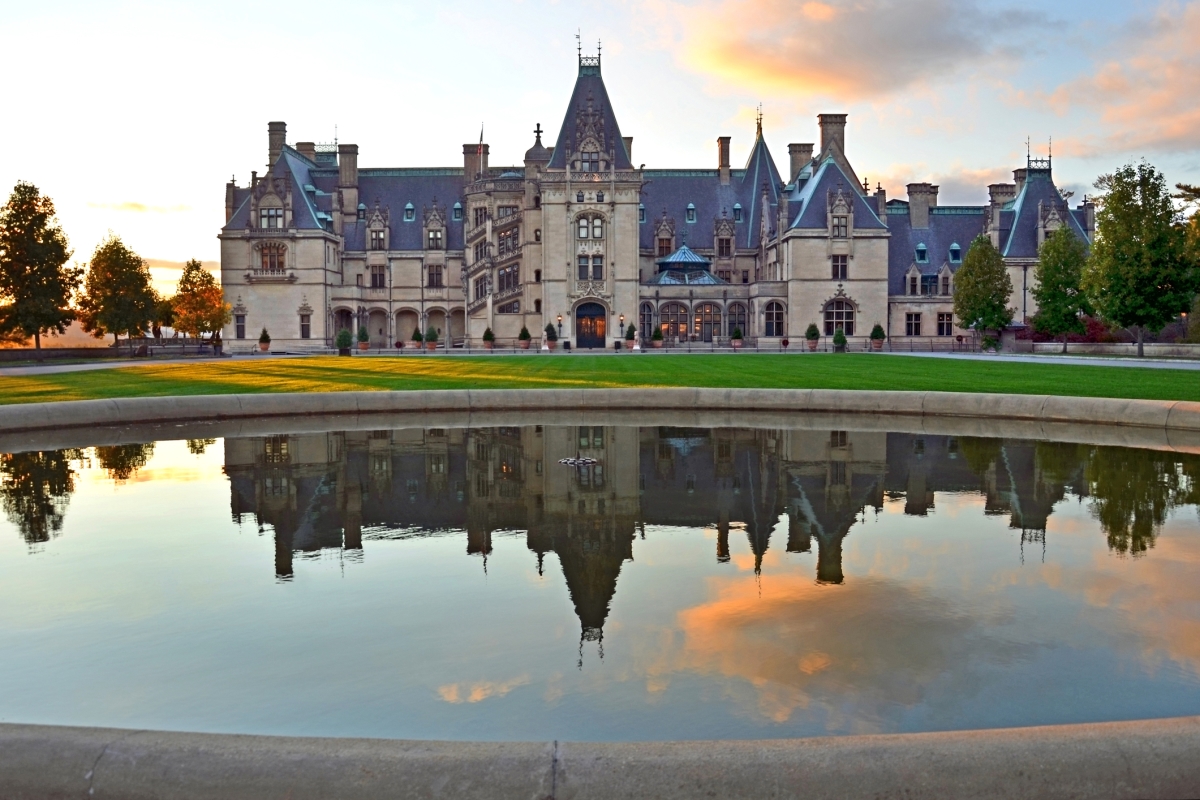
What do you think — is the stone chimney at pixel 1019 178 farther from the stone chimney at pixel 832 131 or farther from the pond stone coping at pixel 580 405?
the pond stone coping at pixel 580 405

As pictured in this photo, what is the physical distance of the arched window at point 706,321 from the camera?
82.2 metres

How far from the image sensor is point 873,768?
17.1ft

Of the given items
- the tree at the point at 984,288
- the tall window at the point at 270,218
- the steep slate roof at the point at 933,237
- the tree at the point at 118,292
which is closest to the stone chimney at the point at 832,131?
the steep slate roof at the point at 933,237

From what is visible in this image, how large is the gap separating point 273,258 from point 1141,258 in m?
65.4

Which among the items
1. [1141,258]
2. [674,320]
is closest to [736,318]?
[674,320]

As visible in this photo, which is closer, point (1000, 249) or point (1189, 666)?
point (1189, 666)

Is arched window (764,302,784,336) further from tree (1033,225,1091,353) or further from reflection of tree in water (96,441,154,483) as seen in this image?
reflection of tree in water (96,441,154,483)

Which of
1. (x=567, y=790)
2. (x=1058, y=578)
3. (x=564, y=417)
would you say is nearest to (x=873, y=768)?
(x=567, y=790)

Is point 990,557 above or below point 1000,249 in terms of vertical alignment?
below

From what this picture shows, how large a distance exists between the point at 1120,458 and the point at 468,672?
1383cm

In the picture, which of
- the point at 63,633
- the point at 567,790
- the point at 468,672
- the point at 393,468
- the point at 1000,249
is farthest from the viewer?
the point at 1000,249

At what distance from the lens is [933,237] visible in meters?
89.7

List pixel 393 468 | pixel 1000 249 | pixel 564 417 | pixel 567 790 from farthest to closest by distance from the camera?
pixel 1000 249, pixel 564 417, pixel 393 468, pixel 567 790

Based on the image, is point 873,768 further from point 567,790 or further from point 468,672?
point 468,672
